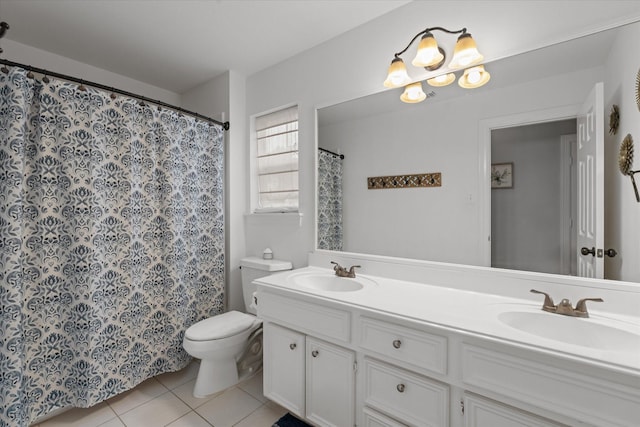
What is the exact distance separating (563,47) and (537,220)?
76 cm

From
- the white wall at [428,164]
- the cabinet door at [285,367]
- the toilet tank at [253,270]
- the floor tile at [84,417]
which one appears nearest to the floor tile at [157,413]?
the floor tile at [84,417]

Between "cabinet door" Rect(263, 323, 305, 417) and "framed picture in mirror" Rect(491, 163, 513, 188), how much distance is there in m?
1.25

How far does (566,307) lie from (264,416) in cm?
165

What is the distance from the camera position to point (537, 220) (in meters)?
1.29

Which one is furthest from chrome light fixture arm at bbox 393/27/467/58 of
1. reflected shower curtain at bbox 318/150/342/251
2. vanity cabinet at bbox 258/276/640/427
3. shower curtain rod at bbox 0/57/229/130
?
shower curtain rod at bbox 0/57/229/130

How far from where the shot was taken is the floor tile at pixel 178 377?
79.8 inches

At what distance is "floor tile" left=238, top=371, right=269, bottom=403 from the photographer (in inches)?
Result: 74.0

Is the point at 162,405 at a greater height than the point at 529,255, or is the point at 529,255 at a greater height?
the point at 529,255

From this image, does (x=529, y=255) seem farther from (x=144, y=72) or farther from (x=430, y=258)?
(x=144, y=72)

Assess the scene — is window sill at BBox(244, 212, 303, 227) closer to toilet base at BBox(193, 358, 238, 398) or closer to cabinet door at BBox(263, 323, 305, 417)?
cabinet door at BBox(263, 323, 305, 417)

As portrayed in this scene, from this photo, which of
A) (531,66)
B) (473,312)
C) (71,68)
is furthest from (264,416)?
(71,68)

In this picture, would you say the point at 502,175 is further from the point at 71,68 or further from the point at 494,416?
the point at 71,68

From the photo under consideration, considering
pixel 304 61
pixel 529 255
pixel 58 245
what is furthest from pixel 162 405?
pixel 304 61

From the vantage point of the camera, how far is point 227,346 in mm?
Answer: 1854
